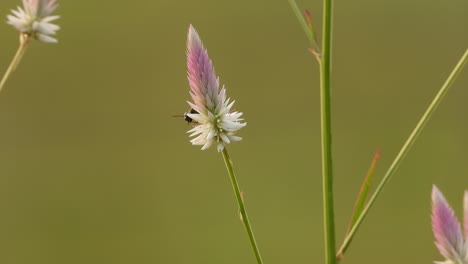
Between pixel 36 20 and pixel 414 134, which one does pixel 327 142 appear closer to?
pixel 414 134

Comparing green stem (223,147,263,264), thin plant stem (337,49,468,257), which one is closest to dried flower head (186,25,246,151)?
green stem (223,147,263,264)

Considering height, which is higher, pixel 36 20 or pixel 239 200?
pixel 36 20

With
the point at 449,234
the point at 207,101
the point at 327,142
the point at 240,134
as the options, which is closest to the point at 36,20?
the point at 207,101

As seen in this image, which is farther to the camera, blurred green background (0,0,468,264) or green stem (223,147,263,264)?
blurred green background (0,0,468,264)

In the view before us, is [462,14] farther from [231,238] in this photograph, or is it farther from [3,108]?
[3,108]

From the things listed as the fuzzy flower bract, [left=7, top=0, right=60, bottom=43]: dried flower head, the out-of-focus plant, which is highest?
[left=7, top=0, right=60, bottom=43]: dried flower head

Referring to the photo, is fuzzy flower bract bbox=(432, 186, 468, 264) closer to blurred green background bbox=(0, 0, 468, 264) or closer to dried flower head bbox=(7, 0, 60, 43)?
dried flower head bbox=(7, 0, 60, 43)
